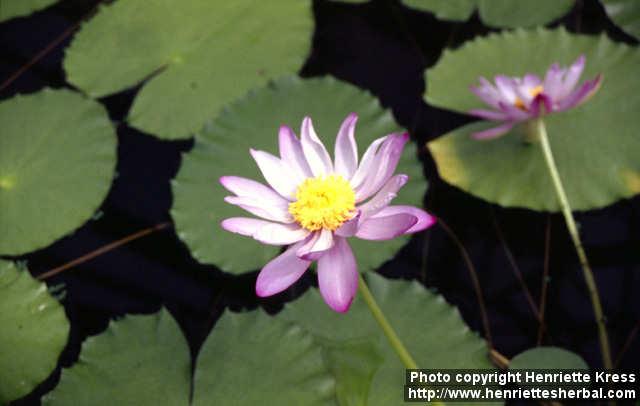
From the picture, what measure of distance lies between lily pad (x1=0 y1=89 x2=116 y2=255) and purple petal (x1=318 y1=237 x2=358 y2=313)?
96 cm

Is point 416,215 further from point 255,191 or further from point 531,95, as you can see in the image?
point 531,95

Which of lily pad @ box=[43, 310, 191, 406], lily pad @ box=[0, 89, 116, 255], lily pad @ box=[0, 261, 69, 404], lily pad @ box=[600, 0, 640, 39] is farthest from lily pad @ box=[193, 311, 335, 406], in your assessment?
lily pad @ box=[600, 0, 640, 39]

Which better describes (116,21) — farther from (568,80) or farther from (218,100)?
(568,80)

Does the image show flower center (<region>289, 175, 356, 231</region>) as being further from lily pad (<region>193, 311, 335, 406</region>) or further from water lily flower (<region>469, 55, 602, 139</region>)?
water lily flower (<region>469, 55, 602, 139</region>)

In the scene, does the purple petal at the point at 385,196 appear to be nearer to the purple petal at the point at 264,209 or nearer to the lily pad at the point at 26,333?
the purple petal at the point at 264,209

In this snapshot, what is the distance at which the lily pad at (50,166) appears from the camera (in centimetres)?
156

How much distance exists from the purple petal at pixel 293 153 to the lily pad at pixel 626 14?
132cm

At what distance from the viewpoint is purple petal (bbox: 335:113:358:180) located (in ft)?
3.26

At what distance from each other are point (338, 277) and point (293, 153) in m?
0.28

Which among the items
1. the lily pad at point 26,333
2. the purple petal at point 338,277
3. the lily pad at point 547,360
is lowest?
the lily pad at point 547,360

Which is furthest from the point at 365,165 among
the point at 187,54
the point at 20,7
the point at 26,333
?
the point at 20,7

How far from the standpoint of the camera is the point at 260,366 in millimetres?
1137

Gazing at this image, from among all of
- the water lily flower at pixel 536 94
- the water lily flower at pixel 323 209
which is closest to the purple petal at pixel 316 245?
the water lily flower at pixel 323 209

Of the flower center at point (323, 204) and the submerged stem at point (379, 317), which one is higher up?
the flower center at point (323, 204)
